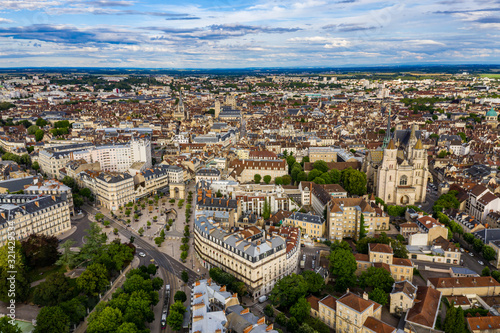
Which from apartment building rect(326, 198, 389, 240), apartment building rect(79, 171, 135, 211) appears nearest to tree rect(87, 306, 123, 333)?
apartment building rect(326, 198, 389, 240)

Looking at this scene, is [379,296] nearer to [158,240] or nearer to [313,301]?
[313,301]

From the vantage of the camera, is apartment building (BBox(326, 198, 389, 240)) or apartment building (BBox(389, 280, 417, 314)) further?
apartment building (BBox(326, 198, 389, 240))

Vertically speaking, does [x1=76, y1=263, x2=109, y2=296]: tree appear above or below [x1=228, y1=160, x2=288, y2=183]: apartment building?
below

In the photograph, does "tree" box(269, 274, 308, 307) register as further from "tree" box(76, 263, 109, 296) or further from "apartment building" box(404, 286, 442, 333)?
"tree" box(76, 263, 109, 296)

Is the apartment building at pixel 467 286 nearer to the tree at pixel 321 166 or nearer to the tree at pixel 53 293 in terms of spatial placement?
the tree at pixel 53 293

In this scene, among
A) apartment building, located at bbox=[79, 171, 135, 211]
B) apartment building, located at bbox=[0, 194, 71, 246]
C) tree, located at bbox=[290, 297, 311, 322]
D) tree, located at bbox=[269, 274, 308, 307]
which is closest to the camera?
tree, located at bbox=[290, 297, 311, 322]

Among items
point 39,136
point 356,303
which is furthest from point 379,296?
point 39,136

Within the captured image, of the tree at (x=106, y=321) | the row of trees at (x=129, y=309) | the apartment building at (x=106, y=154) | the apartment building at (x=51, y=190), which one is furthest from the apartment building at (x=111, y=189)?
the tree at (x=106, y=321)
